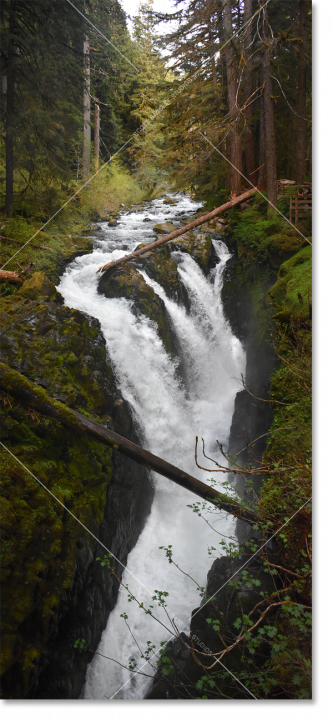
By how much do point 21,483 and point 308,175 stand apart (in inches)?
A: 505

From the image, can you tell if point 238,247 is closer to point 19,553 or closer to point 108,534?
point 108,534

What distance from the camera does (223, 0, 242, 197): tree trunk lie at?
9765 millimetres

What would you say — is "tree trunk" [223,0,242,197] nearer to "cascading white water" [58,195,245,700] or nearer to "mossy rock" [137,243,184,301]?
"cascading white water" [58,195,245,700]

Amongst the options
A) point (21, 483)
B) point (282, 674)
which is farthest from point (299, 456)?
point (21, 483)

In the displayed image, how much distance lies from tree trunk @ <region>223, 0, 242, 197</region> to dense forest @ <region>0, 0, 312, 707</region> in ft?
0.31

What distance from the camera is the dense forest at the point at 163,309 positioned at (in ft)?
11.2

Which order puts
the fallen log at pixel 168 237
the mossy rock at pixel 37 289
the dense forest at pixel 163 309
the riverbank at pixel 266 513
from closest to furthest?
the riverbank at pixel 266 513
the dense forest at pixel 163 309
the mossy rock at pixel 37 289
the fallen log at pixel 168 237

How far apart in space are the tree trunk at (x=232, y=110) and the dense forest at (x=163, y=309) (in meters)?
0.09

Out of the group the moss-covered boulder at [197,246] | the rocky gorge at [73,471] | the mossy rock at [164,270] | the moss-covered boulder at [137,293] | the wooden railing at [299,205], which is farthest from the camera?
the moss-covered boulder at [197,246]

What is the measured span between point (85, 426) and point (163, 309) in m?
5.66

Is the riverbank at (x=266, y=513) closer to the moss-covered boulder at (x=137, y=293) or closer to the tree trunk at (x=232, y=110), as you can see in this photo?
the tree trunk at (x=232, y=110)

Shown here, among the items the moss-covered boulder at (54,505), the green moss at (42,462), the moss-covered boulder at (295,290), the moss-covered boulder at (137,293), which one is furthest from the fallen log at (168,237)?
the moss-covered boulder at (295,290)

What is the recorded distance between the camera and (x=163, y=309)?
9.79 meters

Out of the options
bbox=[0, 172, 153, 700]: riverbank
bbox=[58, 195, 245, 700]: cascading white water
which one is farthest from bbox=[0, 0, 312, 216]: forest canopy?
bbox=[0, 172, 153, 700]: riverbank
